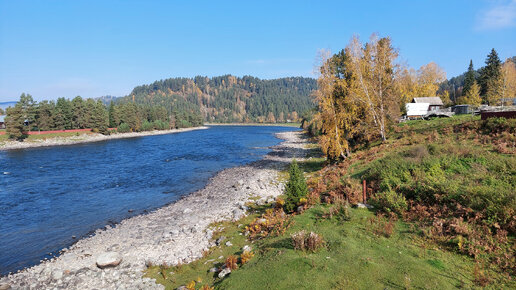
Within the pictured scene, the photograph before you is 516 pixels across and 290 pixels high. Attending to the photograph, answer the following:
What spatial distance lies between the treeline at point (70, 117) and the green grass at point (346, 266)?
97.9 m

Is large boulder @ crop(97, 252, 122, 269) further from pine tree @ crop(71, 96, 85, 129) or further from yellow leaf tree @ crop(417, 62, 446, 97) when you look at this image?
pine tree @ crop(71, 96, 85, 129)

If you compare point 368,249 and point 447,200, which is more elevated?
point 447,200

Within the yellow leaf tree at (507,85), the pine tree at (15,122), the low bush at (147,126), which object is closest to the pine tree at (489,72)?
the yellow leaf tree at (507,85)

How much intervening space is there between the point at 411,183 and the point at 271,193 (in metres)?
12.4

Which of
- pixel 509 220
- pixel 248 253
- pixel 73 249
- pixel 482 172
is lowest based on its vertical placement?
pixel 73 249

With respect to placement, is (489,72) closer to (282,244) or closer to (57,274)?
(282,244)

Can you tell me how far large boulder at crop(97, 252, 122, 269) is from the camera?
45.8 feet

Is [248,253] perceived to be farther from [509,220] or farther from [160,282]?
[509,220]

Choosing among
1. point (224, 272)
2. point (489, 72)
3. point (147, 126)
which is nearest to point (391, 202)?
point (224, 272)

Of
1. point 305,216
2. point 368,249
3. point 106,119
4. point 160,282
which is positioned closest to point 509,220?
point 368,249

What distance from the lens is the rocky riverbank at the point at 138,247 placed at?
12820 mm

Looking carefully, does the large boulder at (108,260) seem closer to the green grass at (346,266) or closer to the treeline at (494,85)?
the green grass at (346,266)

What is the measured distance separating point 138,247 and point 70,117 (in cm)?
10716

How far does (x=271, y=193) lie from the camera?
80.5 feet
